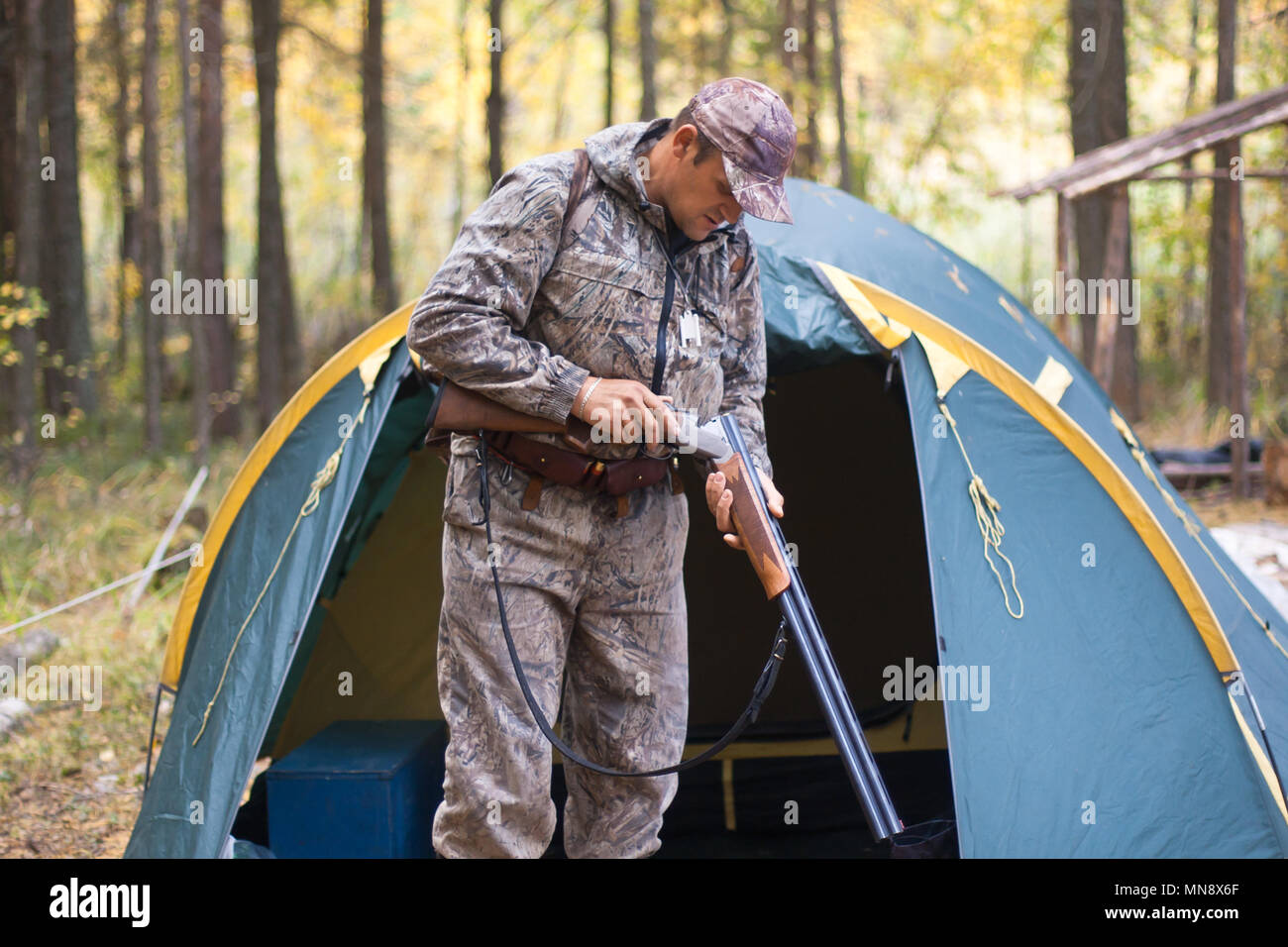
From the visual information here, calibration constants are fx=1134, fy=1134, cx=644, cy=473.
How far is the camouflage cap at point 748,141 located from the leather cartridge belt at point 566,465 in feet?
1.81

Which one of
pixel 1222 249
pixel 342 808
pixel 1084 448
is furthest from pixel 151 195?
pixel 1222 249

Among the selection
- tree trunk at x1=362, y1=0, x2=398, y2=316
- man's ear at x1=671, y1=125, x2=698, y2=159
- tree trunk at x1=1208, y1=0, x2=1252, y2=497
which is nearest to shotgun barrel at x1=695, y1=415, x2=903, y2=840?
man's ear at x1=671, y1=125, x2=698, y2=159

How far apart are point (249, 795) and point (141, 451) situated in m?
5.98

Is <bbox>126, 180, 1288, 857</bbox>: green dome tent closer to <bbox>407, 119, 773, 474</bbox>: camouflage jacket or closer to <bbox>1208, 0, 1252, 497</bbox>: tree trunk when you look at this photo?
<bbox>407, 119, 773, 474</bbox>: camouflage jacket

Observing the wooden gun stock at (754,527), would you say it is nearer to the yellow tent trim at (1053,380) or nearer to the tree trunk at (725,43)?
the yellow tent trim at (1053,380)

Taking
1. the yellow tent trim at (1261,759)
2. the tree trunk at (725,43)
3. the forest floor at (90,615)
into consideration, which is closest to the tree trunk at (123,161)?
the forest floor at (90,615)

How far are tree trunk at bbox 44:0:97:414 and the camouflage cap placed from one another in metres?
7.09

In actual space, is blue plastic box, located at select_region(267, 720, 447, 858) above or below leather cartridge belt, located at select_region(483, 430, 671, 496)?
below

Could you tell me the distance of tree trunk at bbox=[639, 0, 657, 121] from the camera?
829cm

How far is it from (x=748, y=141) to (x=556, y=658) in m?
1.07

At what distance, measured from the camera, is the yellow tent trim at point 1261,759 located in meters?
2.43

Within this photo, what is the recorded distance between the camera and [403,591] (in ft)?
12.6

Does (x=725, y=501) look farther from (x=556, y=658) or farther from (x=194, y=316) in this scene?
(x=194, y=316)

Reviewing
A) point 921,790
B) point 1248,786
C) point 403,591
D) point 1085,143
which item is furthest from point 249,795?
point 1085,143
